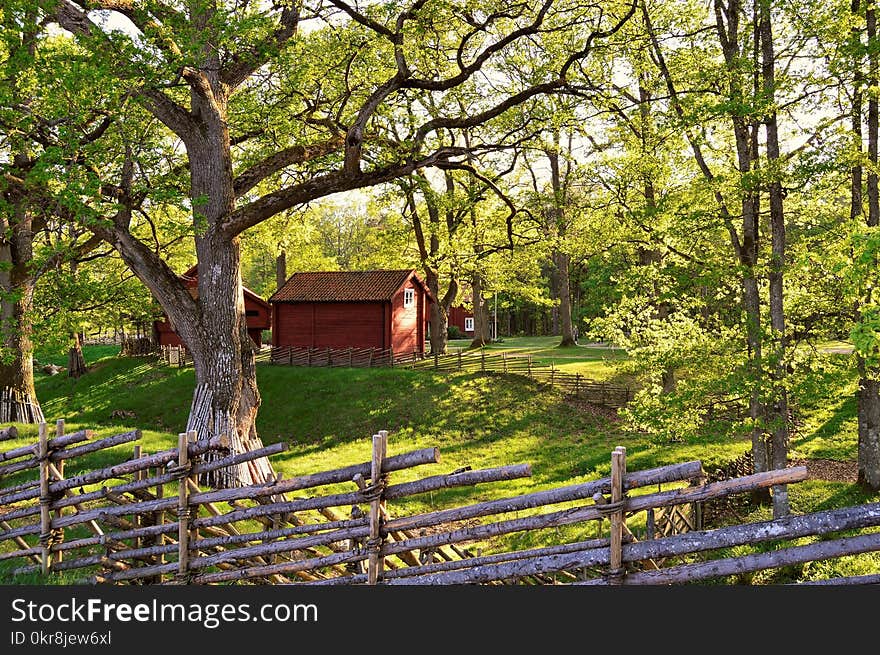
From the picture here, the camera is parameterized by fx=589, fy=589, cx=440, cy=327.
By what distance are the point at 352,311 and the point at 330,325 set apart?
1.60 metres

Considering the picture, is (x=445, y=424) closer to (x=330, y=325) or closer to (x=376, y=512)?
(x=330, y=325)

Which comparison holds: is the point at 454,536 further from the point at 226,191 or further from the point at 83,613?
the point at 226,191

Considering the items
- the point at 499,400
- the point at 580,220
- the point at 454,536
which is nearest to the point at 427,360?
the point at 499,400

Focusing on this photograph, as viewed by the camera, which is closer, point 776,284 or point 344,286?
point 776,284

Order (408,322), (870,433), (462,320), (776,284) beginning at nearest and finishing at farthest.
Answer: (776,284) → (870,433) → (408,322) → (462,320)

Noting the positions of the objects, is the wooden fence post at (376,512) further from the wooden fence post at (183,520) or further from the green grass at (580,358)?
the green grass at (580,358)

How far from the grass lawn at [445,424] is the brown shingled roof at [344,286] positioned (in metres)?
4.69

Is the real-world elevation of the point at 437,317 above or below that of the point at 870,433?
above

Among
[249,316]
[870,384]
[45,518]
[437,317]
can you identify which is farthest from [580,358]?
[45,518]

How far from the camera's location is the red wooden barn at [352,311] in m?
31.6

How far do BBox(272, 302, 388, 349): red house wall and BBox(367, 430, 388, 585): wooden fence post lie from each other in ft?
84.5

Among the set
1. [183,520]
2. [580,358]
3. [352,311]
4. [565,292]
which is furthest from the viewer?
[565,292]

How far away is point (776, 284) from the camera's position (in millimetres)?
11922

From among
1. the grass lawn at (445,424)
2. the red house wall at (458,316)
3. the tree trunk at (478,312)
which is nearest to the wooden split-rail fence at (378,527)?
the grass lawn at (445,424)
